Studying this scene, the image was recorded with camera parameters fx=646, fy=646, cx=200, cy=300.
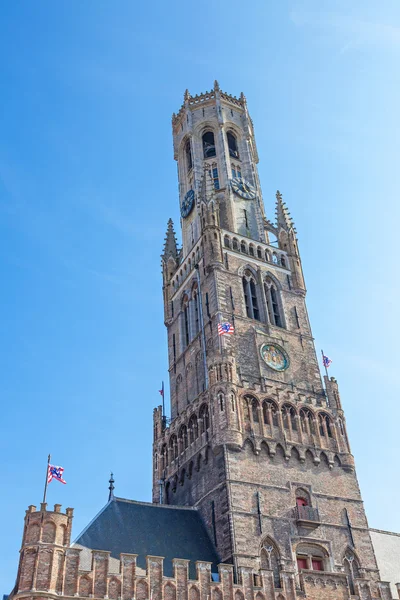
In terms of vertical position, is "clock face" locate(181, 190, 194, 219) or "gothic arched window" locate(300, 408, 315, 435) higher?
"clock face" locate(181, 190, 194, 219)

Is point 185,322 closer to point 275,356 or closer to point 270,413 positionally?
point 275,356

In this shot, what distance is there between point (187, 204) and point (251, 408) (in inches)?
996

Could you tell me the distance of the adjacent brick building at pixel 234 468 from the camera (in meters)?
33.2

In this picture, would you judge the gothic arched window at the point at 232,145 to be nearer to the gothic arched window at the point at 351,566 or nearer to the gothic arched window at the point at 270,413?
the gothic arched window at the point at 270,413

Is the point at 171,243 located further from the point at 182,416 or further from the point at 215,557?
the point at 215,557

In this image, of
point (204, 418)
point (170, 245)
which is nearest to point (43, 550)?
point (204, 418)

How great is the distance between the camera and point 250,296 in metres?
52.4

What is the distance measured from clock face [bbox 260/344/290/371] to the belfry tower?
106 mm

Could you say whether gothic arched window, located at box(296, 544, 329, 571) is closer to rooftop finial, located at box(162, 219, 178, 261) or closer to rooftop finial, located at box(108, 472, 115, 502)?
rooftop finial, located at box(108, 472, 115, 502)

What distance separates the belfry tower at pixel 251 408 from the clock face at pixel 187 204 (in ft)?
0.54

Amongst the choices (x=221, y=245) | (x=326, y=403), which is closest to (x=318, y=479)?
(x=326, y=403)

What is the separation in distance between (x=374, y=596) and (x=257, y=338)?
1906 centimetres

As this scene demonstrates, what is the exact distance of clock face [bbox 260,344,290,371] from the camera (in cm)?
4841

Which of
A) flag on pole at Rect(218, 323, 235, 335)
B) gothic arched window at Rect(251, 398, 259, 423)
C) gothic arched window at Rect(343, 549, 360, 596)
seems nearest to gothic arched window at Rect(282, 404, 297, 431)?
gothic arched window at Rect(251, 398, 259, 423)
